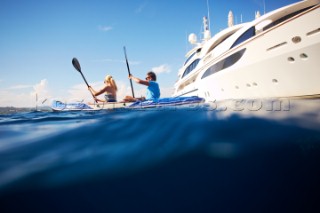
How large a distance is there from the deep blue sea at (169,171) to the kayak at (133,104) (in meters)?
3.34

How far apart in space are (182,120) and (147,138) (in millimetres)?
802

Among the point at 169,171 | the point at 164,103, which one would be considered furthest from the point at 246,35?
the point at 169,171

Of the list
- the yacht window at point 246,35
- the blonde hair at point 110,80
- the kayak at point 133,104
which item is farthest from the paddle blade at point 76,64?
the yacht window at point 246,35

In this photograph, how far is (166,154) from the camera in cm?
164

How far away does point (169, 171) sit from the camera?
1.45 metres

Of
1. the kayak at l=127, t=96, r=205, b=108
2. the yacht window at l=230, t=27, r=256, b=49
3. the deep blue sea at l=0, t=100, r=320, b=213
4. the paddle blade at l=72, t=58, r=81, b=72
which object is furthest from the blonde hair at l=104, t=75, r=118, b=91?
the yacht window at l=230, t=27, r=256, b=49

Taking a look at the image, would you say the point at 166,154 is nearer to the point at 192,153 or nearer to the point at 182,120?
the point at 192,153

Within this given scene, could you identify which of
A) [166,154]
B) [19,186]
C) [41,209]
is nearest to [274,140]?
[166,154]

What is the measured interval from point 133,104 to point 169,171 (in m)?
4.59

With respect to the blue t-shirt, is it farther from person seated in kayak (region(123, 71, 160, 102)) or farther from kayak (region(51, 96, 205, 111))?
kayak (region(51, 96, 205, 111))

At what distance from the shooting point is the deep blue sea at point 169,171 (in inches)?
47.5

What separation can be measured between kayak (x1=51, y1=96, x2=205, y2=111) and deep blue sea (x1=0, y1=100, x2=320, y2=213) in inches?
131

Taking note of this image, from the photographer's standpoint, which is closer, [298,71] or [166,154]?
[166,154]

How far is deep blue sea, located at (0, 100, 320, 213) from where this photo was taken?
1206 millimetres
